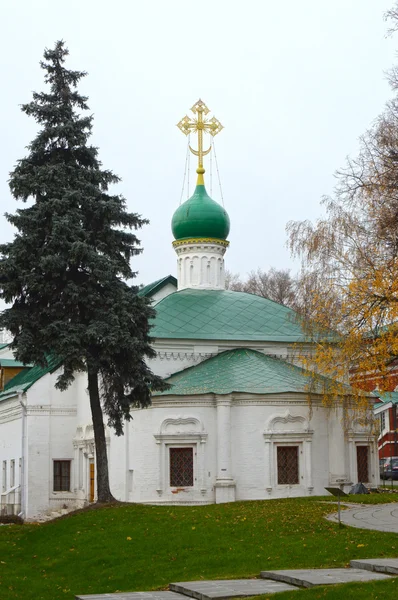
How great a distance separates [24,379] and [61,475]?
4.61 metres

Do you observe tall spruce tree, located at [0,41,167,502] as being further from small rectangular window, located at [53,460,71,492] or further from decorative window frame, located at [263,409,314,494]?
small rectangular window, located at [53,460,71,492]

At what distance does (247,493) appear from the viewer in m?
27.4

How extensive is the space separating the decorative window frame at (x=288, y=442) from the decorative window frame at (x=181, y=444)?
1.88m

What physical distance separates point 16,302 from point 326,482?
10539 mm

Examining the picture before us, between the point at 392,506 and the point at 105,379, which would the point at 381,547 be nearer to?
the point at 392,506

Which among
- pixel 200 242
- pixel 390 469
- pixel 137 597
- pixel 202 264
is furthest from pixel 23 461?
pixel 137 597

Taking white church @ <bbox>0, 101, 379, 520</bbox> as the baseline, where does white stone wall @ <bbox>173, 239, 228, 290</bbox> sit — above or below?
above

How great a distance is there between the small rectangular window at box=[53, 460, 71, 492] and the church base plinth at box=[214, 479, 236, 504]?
896 centimetres

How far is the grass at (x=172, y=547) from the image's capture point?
15297 millimetres

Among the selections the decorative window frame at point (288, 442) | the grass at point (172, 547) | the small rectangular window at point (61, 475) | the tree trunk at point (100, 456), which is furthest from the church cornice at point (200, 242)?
the grass at point (172, 547)

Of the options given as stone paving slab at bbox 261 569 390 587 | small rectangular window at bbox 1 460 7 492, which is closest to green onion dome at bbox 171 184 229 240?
small rectangular window at bbox 1 460 7 492

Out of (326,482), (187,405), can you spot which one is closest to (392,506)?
(326,482)

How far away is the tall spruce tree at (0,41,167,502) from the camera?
2409 cm

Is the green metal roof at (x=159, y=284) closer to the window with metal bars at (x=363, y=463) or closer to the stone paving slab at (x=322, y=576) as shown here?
the window with metal bars at (x=363, y=463)
